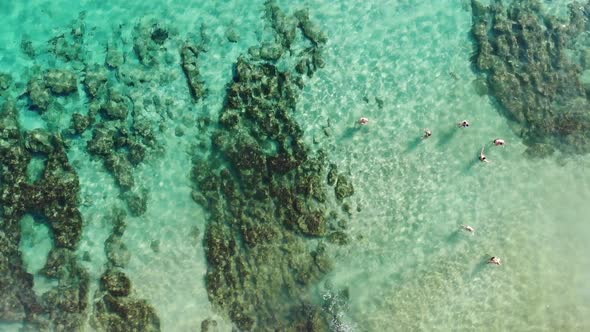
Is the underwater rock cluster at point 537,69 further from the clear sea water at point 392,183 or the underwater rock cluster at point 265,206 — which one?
the underwater rock cluster at point 265,206

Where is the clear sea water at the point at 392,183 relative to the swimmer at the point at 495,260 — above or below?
above

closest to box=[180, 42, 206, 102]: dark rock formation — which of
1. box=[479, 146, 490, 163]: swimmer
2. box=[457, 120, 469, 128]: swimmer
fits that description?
box=[457, 120, 469, 128]: swimmer

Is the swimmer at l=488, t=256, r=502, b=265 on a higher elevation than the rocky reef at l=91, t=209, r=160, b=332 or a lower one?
lower

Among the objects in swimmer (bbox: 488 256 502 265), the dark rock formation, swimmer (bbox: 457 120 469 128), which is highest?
the dark rock formation

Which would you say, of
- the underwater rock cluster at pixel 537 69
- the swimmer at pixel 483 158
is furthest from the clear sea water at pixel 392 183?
the underwater rock cluster at pixel 537 69

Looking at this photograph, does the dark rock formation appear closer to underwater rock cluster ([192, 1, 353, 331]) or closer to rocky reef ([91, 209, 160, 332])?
underwater rock cluster ([192, 1, 353, 331])

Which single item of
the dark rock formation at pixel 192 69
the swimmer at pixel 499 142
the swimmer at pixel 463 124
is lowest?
the swimmer at pixel 499 142

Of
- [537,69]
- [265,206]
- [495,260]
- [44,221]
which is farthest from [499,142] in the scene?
[44,221]

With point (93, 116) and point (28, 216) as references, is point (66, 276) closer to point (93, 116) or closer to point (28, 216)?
point (28, 216)
